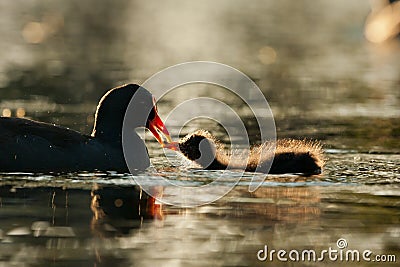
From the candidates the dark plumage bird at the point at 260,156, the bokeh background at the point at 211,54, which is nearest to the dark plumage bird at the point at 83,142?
the dark plumage bird at the point at 260,156

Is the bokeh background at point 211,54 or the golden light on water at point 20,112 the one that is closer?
the golden light on water at point 20,112

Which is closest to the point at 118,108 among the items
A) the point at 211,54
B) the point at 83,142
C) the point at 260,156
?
the point at 83,142

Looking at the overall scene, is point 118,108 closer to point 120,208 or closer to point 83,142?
point 83,142

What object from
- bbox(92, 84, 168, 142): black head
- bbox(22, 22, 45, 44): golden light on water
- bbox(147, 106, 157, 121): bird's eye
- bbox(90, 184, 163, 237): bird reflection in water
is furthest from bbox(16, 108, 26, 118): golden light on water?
bbox(22, 22, 45, 44): golden light on water

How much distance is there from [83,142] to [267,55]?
16.0 m

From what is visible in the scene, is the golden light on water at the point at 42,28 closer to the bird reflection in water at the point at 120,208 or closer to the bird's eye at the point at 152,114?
the bird's eye at the point at 152,114

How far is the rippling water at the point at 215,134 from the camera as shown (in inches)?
377

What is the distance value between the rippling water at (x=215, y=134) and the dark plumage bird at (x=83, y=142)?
0.26 m

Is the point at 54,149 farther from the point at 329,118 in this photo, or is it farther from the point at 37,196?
the point at 329,118

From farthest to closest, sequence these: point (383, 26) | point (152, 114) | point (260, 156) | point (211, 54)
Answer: point (383, 26) < point (211, 54) < point (152, 114) < point (260, 156)

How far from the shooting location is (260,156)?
527 inches

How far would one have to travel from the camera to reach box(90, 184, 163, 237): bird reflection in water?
10094 millimetres

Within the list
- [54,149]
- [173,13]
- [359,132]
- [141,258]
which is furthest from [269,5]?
[141,258]

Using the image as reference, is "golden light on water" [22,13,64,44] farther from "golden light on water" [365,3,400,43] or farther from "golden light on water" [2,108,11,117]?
"golden light on water" [2,108,11,117]
